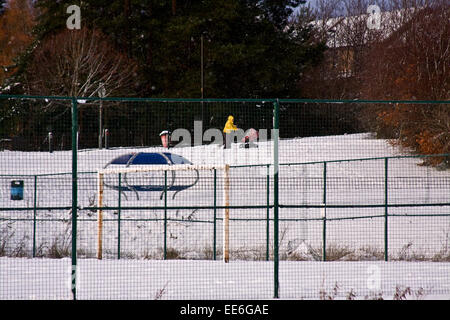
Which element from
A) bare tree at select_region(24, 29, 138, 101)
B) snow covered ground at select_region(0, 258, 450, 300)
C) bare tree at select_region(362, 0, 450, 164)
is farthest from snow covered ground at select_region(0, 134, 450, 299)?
bare tree at select_region(24, 29, 138, 101)

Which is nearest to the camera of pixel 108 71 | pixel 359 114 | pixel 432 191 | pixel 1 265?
pixel 1 265

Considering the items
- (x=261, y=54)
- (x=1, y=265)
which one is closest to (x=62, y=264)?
→ (x=1, y=265)

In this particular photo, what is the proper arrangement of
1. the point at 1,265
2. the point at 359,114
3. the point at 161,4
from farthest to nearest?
the point at 161,4 < the point at 359,114 < the point at 1,265

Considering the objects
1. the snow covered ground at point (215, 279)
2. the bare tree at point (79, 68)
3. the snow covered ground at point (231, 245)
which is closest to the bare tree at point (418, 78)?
the snow covered ground at point (231, 245)

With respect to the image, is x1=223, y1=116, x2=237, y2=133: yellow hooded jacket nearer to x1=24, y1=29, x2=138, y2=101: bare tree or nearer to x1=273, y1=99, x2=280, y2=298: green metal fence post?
x1=273, y1=99, x2=280, y2=298: green metal fence post

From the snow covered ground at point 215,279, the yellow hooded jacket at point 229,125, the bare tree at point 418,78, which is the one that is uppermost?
the bare tree at point 418,78

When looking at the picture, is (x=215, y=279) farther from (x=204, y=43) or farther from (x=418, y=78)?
(x=204, y=43)

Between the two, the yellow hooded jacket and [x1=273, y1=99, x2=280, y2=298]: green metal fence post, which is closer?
[x1=273, y1=99, x2=280, y2=298]: green metal fence post

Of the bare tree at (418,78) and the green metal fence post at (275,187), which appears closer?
the green metal fence post at (275,187)

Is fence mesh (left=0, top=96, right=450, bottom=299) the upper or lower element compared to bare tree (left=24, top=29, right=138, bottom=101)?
lower

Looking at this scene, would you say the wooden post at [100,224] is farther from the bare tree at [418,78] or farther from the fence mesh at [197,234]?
the bare tree at [418,78]

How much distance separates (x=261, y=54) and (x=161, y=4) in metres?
7.10
